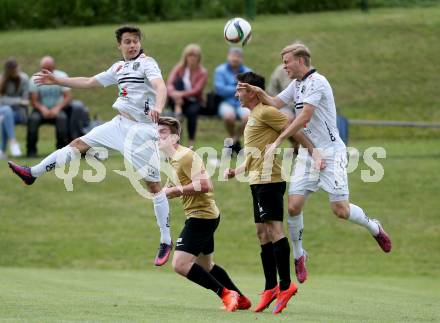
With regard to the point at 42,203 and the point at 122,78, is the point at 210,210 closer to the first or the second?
the point at 122,78

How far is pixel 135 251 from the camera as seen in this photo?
17.9 m

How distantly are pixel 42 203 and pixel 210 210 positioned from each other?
27.8 feet

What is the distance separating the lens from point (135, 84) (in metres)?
12.3

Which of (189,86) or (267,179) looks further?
(189,86)

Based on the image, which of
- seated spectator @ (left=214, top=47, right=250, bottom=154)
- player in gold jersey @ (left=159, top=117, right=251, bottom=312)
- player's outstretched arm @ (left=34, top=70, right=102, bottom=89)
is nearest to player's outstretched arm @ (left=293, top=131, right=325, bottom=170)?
player in gold jersey @ (left=159, top=117, right=251, bottom=312)

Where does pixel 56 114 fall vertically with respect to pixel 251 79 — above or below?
below

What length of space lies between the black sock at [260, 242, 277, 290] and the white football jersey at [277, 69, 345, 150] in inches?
46.7

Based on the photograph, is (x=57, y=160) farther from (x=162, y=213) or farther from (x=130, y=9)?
(x=130, y=9)

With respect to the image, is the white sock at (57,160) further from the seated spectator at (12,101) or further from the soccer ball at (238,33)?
the seated spectator at (12,101)

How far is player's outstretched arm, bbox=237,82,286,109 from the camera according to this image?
37.4 feet

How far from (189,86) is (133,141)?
28.2 feet

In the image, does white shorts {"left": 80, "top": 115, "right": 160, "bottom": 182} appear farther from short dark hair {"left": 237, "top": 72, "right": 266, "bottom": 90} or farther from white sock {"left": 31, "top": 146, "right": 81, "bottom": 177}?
short dark hair {"left": 237, "top": 72, "right": 266, "bottom": 90}

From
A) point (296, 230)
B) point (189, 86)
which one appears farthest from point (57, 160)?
point (189, 86)

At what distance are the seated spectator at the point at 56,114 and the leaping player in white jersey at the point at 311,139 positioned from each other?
9.04m
